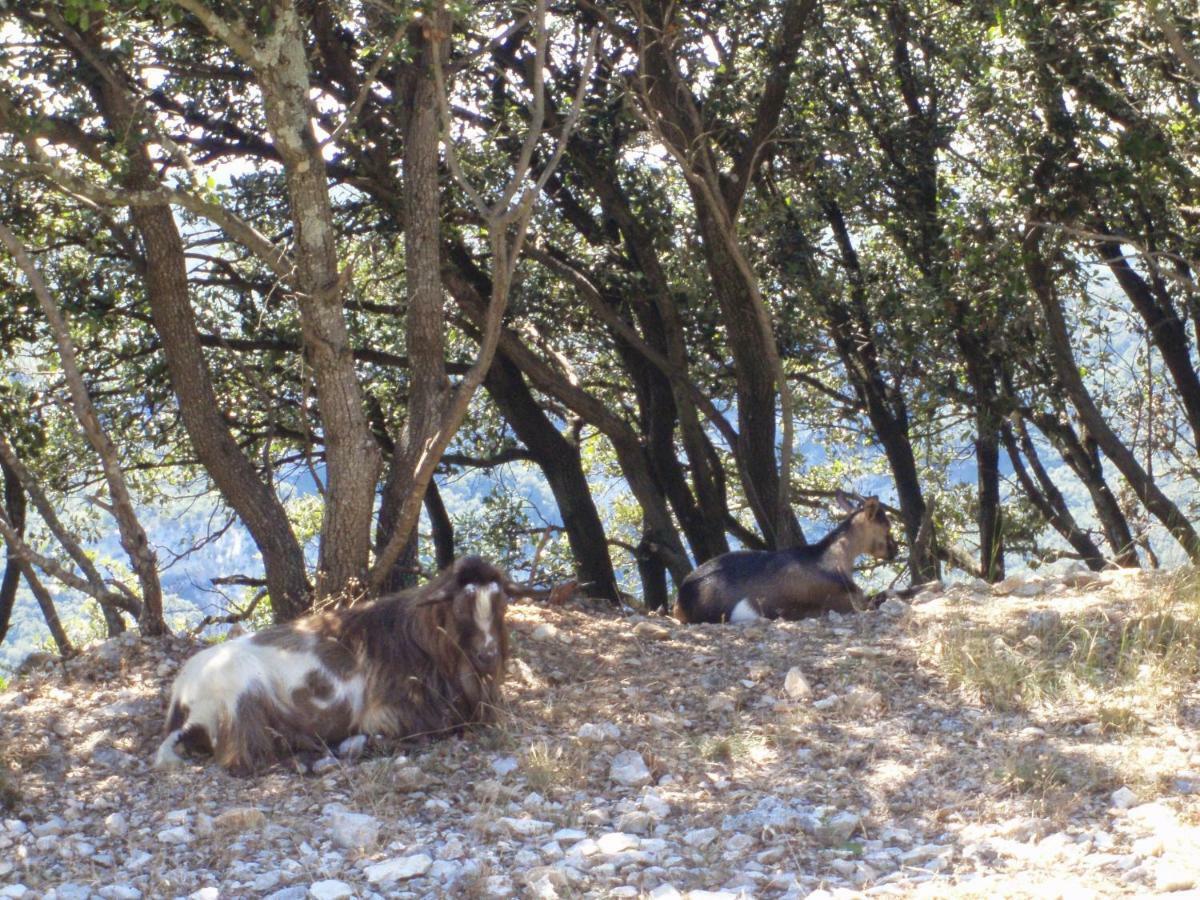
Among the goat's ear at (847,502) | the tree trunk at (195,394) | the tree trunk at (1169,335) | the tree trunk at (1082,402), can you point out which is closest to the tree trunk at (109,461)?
the tree trunk at (195,394)

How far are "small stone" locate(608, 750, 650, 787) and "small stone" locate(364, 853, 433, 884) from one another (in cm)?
114

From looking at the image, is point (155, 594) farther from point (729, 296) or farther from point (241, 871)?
point (729, 296)

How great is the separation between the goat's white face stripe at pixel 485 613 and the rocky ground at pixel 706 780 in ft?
1.39

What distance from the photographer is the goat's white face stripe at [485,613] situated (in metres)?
7.12

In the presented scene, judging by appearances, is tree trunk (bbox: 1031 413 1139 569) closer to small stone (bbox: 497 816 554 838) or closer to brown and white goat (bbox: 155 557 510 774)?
brown and white goat (bbox: 155 557 510 774)

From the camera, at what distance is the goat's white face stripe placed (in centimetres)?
712

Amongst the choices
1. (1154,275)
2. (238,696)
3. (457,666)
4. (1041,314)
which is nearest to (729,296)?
(1041,314)

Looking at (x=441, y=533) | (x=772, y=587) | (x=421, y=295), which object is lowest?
(x=772, y=587)

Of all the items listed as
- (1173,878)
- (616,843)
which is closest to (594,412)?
(616,843)

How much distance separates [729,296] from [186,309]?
14.6 feet

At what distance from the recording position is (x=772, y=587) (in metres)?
10.4

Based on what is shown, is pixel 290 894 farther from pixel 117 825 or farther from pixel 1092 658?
pixel 1092 658

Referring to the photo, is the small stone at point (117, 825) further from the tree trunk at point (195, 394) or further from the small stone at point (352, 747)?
the tree trunk at point (195, 394)

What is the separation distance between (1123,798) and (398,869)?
2.84 m
